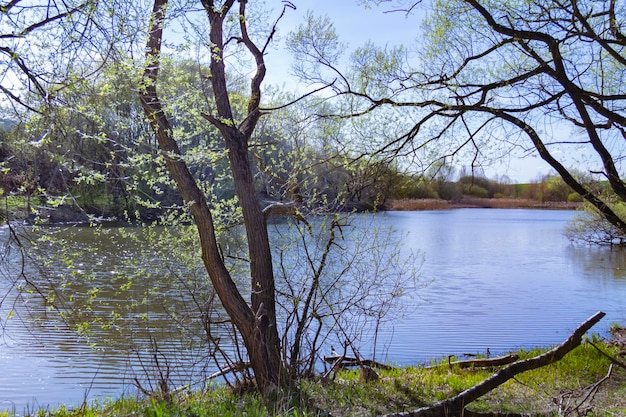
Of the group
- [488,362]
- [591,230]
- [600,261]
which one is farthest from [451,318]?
[591,230]

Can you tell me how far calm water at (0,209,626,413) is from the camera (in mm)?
7680

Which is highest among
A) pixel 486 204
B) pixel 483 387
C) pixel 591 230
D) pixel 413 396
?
pixel 486 204

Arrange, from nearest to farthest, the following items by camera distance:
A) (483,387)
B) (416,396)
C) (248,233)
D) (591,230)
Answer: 1. (483,387)
2. (416,396)
3. (248,233)
4. (591,230)

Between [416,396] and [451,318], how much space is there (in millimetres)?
5852

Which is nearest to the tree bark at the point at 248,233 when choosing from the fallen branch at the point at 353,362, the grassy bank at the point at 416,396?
the grassy bank at the point at 416,396

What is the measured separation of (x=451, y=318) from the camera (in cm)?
1183

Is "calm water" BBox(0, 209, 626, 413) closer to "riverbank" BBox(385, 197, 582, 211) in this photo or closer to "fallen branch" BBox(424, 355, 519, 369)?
"fallen branch" BBox(424, 355, 519, 369)

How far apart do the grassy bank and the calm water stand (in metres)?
1.10

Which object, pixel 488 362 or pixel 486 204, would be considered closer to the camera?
pixel 488 362

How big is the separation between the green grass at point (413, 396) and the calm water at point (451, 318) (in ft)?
3.46

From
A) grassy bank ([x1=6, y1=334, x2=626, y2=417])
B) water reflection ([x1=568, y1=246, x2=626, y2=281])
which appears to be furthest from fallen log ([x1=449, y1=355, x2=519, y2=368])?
water reflection ([x1=568, y1=246, x2=626, y2=281])

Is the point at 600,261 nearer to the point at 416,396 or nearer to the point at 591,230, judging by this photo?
the point at 591,230

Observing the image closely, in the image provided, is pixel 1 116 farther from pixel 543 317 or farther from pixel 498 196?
pixel 498 196

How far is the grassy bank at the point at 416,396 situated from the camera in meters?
4.88
